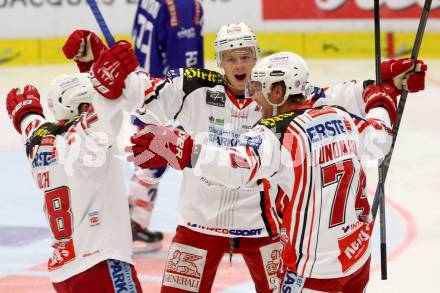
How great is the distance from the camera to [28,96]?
465 cm

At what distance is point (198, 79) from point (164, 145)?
1.14 m

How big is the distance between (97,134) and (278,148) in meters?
0.66

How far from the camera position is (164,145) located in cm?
351

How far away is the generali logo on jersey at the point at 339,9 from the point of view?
449 inches

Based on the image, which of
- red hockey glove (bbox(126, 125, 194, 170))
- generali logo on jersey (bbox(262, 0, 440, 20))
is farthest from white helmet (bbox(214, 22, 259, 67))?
generali logo on jersey (bbox(262, 0, 440, 20))

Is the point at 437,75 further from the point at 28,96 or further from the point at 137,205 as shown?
the point at 28,96

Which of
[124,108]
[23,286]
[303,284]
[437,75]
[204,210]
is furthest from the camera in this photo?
[437,75]

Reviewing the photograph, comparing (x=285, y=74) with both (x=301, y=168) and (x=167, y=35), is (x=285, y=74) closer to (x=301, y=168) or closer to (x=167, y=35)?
(x=301, y=168)

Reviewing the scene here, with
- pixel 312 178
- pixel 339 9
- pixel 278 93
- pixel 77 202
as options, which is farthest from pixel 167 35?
pixel 339 9

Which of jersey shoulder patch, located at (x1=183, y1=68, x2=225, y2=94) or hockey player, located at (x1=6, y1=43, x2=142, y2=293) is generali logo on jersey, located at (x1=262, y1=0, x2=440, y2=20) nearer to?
jersey shoulder patch, located at (x1=183, y1=68, x2=225, y2=94)

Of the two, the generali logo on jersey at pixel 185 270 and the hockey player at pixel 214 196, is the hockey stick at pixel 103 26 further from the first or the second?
the generali logo on jersey at pixel 185 270

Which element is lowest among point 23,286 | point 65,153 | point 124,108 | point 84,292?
point 23,286

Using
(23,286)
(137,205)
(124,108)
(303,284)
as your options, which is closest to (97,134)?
(124,108)

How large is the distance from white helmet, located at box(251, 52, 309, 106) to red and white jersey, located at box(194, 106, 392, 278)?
10 cm
